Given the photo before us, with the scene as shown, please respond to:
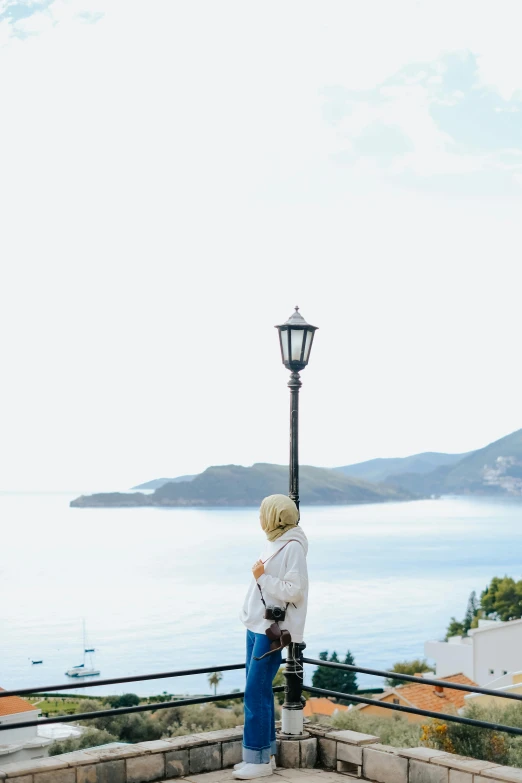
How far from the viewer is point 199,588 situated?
10031 centimetres

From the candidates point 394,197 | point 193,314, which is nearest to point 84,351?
point 193,314

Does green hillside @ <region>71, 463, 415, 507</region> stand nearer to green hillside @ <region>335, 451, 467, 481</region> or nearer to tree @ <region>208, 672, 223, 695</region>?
green hillside @ <region>335, 451, 467, 481</region>

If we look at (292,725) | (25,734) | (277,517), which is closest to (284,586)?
(277,517)

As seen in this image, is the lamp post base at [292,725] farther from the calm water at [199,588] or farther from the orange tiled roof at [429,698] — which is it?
the calm water at [199,588]

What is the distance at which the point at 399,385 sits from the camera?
146m

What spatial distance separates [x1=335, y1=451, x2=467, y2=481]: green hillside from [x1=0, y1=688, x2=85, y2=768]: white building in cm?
12089

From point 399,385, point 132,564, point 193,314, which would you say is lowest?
point 132,564

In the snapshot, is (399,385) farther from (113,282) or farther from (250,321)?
(113,282)

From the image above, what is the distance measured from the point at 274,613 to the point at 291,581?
228 millimetres

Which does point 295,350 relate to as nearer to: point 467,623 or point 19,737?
point 19,737

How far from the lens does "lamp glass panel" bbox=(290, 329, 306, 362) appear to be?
6066mm

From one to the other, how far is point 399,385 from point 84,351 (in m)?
52.8

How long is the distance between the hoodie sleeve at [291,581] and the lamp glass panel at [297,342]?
1.50 m

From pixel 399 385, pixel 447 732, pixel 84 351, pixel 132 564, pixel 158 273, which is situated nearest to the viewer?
pixel 447 732
